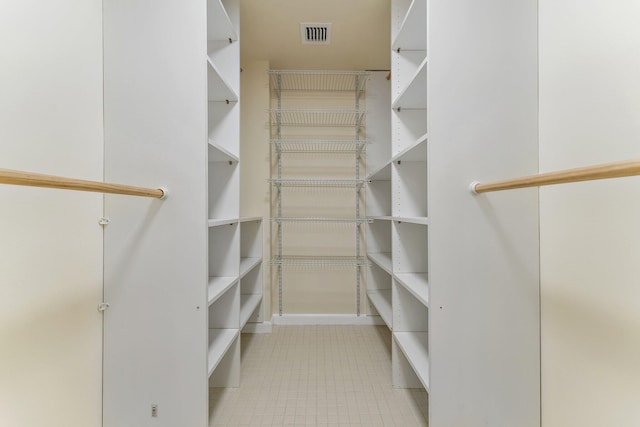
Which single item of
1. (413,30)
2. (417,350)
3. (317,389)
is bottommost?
(317,389)

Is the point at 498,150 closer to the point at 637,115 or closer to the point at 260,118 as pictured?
the point at 637,115

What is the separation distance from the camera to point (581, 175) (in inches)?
31.1

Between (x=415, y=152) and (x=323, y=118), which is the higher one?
(x=323, y=118)

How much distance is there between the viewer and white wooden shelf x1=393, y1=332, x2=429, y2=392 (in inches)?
53.0

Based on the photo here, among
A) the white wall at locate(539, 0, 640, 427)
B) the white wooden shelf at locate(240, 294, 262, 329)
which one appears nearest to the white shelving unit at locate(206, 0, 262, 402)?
the white wooden shelf at locate(240, 294, 262, 329)

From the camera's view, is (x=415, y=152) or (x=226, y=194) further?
(x=226, y=194)

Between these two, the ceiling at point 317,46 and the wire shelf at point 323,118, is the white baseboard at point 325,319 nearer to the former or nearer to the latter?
the wire shelf at point 323,118

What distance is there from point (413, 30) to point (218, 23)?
1069mm

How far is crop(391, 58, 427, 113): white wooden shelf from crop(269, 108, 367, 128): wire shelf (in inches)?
40.2

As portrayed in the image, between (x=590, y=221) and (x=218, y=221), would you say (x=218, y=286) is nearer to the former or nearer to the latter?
(x=218, y=221)

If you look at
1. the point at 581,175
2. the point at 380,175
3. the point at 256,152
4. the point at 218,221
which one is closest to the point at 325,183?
the point at 380,175

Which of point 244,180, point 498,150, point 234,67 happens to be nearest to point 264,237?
point 244,180

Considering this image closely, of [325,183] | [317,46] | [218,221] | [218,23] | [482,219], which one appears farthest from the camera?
[325,183]

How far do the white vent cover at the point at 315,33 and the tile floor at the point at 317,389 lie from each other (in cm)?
230
